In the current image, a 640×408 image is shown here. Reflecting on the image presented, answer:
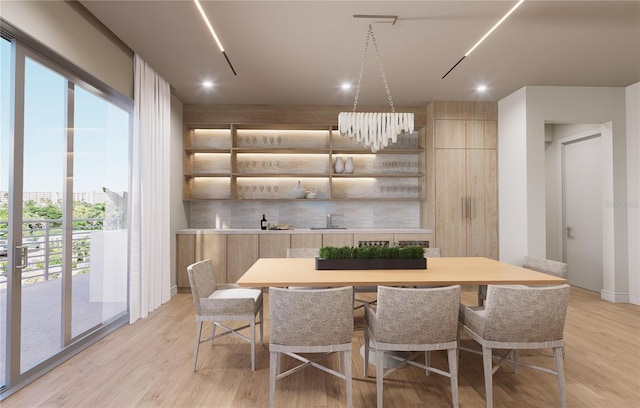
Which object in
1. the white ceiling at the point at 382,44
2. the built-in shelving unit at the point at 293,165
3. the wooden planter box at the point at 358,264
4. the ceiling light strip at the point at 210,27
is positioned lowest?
the wooden planter box at the point at 358,264

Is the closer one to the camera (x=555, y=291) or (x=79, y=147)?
(x=555, y=291)

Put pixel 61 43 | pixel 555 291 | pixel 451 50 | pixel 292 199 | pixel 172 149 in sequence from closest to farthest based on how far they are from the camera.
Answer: pixel 555 291 → pixel 61 43 → pixel 451 50 → pixel 172 149 → pixel 292 199

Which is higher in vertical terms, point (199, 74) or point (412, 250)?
point (199, 74)

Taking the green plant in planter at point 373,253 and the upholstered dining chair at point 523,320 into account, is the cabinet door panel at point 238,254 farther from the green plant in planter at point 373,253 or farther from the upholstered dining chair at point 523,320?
the upholstered dining chair at point 523,320

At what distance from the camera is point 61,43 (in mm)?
2826

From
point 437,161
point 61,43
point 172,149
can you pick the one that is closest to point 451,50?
point 437,161

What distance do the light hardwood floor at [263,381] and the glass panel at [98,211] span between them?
0.46 meters

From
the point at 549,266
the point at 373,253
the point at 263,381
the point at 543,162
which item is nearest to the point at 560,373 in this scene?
the point at 549,266

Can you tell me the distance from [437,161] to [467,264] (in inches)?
105

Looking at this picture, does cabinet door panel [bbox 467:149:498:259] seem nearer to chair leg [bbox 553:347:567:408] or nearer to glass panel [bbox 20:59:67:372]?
chair leg [bbox 553:347:567:408]

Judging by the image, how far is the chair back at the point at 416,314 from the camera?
205cm

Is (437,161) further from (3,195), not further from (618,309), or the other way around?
(3,195)

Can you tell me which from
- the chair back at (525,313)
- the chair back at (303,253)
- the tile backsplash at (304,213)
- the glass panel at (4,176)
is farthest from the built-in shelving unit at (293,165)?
the chair back at (525,313)

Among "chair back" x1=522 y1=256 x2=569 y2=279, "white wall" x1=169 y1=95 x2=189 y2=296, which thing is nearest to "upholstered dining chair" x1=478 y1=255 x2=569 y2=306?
"chair back" x1=522 y1=256 x2=569 y2=279
